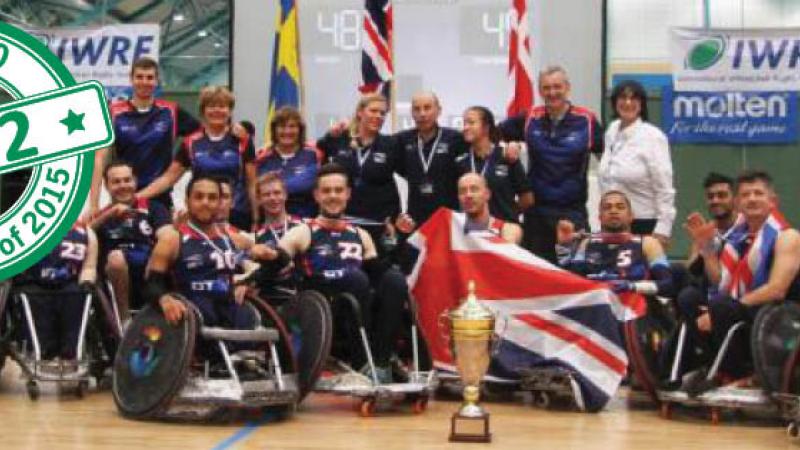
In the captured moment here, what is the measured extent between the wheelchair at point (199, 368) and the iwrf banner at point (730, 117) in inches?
268

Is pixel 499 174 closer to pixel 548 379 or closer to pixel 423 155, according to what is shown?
pixel 423 155

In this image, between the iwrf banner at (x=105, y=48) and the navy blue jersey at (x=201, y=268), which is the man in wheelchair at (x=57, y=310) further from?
the iwrf banner at (x=105, y=48)

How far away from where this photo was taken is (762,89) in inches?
456

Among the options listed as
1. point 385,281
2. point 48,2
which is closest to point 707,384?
point 385,281

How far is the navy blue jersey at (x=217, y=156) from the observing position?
703 centimetres

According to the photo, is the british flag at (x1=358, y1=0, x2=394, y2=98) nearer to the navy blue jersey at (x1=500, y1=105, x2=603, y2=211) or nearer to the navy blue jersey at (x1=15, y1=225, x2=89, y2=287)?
the navy blue jersey at (x1=500, y1=105, x2=603, y2=211)

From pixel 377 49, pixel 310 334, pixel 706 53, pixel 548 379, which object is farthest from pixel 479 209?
pixel 706 53

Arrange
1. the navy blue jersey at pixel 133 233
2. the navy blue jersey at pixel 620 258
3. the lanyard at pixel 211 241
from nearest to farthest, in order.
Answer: the lanyard at pixel 211 241, the navy blue jersey at pixel 620 258, the navy blue jersey at pixel 133 233

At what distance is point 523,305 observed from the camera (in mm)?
6781

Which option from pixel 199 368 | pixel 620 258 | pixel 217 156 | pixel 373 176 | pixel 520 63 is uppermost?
pixel 520 63

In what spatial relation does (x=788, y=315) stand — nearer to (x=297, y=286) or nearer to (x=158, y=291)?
(x=297, y=286)

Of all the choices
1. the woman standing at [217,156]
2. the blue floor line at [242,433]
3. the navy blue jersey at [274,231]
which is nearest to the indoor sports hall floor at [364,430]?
the blue floor line at [242,433]

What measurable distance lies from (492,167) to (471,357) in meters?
1.85

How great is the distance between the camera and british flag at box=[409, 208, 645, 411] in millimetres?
6559
